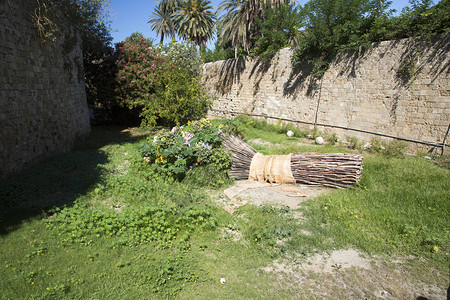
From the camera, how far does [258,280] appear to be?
2.79 m

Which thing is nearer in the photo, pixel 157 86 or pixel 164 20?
pixel 157 86

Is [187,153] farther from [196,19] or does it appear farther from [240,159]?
[196,19]

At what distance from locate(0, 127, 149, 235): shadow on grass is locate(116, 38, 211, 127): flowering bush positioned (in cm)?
394

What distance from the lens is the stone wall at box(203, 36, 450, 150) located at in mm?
6914

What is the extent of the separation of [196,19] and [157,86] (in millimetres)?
13050

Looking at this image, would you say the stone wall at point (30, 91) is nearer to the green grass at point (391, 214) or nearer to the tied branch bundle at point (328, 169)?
the tied branch bundle at point (328, 169)

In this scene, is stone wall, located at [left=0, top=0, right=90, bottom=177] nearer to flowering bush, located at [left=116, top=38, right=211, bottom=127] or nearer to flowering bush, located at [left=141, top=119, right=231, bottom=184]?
flowering bush, located at [left=141, top=119, right=231, bottom=184]

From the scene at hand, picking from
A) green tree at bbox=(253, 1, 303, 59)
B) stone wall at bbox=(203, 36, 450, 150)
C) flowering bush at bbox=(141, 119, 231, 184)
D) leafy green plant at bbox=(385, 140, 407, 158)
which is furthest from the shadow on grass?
green tree at bbox=(253, 1, 303, 59)

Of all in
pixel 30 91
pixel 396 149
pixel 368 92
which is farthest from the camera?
pixel 368 92

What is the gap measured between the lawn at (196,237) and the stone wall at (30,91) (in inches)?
33.0

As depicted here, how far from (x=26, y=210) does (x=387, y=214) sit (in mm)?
5611

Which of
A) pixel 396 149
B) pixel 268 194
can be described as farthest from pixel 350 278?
pixel 396 149

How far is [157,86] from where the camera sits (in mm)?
11555

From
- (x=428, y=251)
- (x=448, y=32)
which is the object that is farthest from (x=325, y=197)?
(x=448, y=32)
